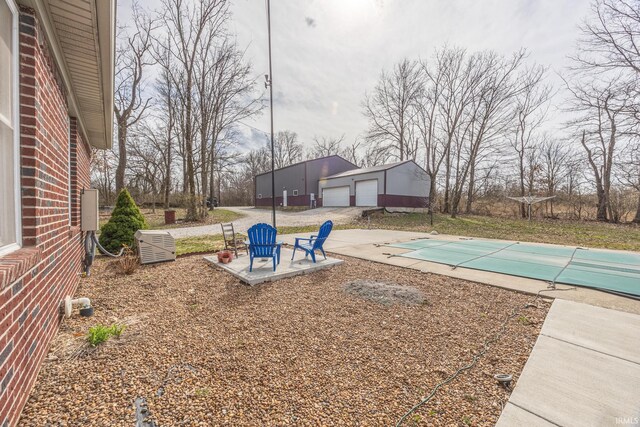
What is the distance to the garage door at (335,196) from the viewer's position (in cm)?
2235

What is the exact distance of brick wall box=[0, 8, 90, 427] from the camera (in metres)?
1.39

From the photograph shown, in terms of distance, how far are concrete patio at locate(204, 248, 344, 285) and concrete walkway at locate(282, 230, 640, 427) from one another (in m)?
3.23

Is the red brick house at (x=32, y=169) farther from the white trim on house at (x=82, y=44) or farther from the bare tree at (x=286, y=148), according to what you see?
the bare tree at (x=286, y=148)

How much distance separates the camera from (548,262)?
5.37 meters

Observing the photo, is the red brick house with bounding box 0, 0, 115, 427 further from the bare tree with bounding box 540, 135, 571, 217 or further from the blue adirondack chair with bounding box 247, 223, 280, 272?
the bare tree with bounding box 540, 135, 571, 217

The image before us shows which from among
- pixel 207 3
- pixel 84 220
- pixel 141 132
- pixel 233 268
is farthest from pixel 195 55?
pixel 233 268

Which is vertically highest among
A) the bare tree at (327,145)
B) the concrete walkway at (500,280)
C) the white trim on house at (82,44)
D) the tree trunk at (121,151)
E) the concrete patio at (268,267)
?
the bare tree at (327,145)

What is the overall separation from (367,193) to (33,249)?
768 inches

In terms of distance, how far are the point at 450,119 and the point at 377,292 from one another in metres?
20.6

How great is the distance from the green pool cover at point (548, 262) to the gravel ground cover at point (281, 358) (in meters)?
1.42

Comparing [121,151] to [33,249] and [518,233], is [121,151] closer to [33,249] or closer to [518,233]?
[33,249]

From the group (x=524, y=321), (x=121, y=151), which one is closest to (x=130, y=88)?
(x=121, y=151)

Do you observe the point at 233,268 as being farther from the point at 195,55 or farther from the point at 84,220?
the point at 195,55

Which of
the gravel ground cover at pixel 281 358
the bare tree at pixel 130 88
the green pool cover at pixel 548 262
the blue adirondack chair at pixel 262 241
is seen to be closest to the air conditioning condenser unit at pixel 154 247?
the gravel ground cover at pixel 281 358
